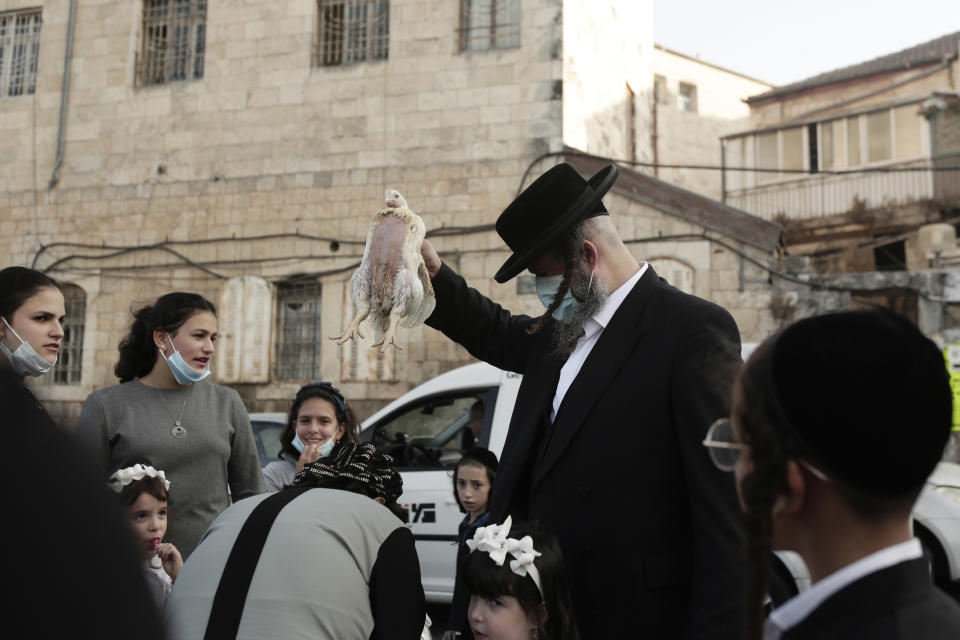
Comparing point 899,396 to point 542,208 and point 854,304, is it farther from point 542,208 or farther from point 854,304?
point 854,304

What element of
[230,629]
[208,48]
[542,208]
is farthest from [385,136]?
[230,629]

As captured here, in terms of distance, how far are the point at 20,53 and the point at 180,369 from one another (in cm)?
1487

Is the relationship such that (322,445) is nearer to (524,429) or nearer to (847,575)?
(524,429)

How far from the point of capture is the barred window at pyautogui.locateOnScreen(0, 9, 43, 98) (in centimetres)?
1555

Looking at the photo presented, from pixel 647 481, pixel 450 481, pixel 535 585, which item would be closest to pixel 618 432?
pixel 647 481

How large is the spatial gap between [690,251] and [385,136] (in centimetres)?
510

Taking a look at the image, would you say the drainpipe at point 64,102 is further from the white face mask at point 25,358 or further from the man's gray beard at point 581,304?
the man's gray beard at point 581,304

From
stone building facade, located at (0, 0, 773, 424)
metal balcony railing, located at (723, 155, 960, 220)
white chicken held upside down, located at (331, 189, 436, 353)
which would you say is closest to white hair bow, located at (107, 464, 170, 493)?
white chicken held upside down, located at (331, 189, 436, 353)

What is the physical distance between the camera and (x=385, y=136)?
13.2 meters

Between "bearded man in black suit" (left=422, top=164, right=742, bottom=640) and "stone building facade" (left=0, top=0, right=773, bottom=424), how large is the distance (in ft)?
30.9

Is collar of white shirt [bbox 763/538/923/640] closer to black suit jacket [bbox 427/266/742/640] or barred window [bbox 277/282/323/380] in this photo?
black suit jacket [bbox 427/266/742/640]

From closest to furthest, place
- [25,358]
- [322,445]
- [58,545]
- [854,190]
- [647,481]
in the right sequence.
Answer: [58,545] → [647,481] → [25,358] → [322,445] → [854,190]

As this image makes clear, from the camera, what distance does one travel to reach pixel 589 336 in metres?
2.70

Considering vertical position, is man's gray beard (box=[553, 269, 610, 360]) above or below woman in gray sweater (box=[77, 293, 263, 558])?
above
